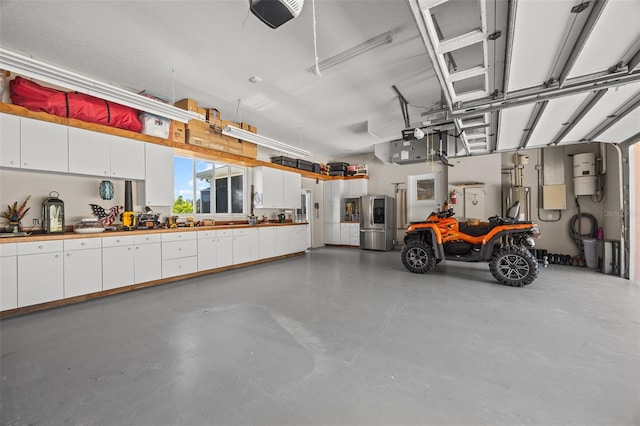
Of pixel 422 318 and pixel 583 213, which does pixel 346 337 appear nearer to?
pixel 422 318

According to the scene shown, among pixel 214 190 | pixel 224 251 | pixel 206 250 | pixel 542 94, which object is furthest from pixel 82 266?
pixel 542 94

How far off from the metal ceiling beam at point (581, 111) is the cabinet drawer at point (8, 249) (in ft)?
22.8

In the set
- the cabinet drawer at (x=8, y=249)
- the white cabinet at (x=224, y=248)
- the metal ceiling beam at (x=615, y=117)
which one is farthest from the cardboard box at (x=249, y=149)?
the metal ceiling beam at (x=615, y=117)

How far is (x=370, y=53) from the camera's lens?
3.50 m

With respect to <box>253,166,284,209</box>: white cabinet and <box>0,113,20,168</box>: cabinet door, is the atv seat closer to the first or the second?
<box>253,166,284,209</box>: white cabinet

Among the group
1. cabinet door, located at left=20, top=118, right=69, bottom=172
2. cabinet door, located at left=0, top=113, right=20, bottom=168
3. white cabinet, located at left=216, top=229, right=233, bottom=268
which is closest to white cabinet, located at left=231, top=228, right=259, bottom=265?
white cabinet, located at left=216, top=229, right=233, bottom=268

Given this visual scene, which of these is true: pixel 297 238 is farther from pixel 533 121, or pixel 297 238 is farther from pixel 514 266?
pixel 533 121

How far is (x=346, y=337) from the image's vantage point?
249 centimetres

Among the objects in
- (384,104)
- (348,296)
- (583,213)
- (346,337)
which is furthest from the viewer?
(583,213)

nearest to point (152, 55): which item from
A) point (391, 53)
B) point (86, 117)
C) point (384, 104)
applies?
point (86, 117)

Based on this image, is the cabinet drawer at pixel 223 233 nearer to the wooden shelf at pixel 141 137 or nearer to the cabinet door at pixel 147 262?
the cabinet door at pixel 147 262

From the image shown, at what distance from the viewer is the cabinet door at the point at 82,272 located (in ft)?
11.3

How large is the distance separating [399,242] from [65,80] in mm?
8364

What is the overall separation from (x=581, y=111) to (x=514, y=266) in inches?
94.8
